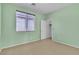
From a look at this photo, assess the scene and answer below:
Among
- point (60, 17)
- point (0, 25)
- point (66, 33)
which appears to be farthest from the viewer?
point (60, 17)

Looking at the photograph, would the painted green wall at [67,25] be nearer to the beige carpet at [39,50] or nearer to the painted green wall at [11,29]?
the beige carpet at [39,50]

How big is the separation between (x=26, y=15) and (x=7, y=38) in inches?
42.1

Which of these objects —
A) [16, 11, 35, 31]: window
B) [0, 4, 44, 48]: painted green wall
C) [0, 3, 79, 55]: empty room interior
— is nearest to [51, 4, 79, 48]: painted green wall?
[0, 3, 79, 55]: empty room interior

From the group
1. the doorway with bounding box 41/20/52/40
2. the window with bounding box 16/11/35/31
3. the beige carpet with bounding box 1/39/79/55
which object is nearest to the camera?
the beige carpet with bounding box 1/39/79/55

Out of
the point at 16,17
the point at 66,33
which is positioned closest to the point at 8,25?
the point at 16,17

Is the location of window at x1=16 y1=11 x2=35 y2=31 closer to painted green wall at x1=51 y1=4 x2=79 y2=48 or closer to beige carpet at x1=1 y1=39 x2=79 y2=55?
beige carpet at x1=1 y1=39 x2=79 y2=55

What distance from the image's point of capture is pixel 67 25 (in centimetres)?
405

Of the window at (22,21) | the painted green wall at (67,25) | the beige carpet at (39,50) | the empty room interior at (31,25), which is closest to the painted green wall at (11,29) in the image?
the empty room interior at (31,25)

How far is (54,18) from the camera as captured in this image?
15.9 ft

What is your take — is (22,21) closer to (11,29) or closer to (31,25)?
(11,29)

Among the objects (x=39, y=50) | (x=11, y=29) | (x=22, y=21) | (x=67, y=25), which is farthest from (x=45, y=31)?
(x=39, y=50)

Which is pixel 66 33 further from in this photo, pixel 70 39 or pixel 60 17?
pixel 60 17

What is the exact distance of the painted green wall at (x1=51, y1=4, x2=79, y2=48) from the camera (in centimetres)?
357

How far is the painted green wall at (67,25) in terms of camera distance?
3.57m
